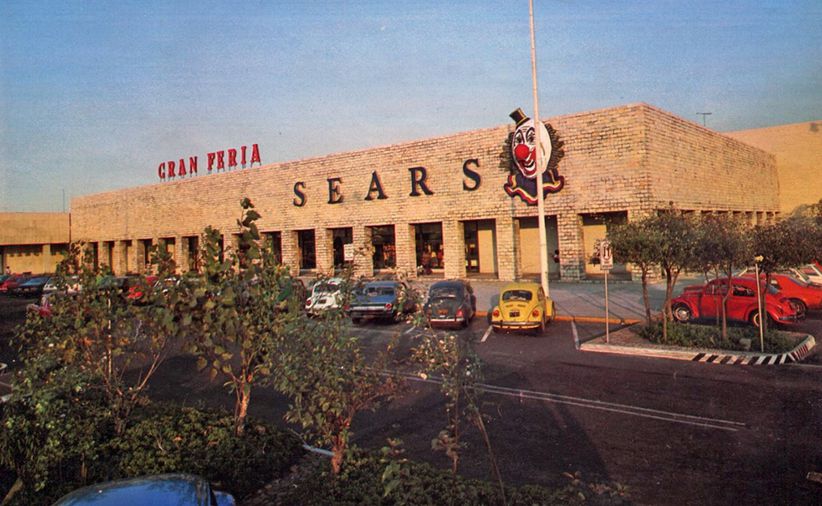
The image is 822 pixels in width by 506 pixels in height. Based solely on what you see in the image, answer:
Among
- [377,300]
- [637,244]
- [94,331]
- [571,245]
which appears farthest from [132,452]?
[571,245]

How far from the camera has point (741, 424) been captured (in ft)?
28.1

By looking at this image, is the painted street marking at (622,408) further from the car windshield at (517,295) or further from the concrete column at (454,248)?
the concrete column at (454,248)

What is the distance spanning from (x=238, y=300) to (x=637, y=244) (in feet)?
38.7

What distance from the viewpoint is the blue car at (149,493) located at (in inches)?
173

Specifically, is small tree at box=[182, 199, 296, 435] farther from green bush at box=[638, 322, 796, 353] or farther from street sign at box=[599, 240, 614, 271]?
green bush at box=[638, 322, 796, 353]

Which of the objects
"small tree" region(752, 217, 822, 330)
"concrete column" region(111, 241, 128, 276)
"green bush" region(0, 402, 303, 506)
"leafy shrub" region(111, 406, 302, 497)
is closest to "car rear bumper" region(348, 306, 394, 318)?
"small tree" region(752, 217, 822, 330)

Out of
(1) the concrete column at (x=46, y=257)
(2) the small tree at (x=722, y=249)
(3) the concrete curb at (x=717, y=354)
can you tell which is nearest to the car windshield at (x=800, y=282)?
(3) the concrete curb at (x=717, y=354)

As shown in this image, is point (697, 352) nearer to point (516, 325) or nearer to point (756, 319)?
point (756, 319)

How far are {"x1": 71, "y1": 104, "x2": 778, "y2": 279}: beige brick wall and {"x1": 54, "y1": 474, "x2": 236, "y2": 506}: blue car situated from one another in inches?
1021

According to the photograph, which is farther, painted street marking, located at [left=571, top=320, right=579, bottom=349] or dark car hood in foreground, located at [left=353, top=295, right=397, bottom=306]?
dark car hood in foreground, located at [left=353, top=295, right=397, bottom=306]

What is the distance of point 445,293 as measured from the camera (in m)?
19.2

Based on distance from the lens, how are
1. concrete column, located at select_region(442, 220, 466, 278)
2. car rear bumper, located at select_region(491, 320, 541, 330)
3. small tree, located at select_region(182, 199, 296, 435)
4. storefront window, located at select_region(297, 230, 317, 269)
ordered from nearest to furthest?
small tree, located at select_region(182, 199, 296, 435)
car rear bumper, located at select_region(491, 320, 541, 330)
concrete column, located at select_region(442, 220, 466, 278)
storefront window, located at select_region(297, 230, 317, 269)

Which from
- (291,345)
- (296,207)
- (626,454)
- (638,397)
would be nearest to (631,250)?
(638,397)

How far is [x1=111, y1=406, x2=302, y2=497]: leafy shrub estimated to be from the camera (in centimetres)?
639
